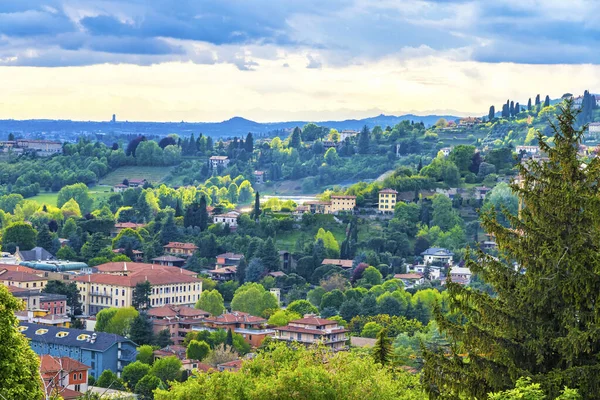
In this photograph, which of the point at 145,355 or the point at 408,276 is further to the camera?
the point at 408,276

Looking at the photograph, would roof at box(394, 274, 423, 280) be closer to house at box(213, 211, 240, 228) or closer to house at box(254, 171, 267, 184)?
house at box(213, 211, 240, 228)

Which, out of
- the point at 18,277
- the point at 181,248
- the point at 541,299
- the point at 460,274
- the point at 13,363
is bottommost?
the point at 460,274

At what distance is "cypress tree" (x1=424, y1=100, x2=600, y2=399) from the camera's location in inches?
543

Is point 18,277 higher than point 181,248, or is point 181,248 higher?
point 18,277

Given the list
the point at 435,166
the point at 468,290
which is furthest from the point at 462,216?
the point at 468,290

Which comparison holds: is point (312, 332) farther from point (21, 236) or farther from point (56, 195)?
point (56, 195)

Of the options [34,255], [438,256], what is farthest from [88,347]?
[438,256]

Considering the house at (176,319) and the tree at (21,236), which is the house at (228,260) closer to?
the tree at (21,236)

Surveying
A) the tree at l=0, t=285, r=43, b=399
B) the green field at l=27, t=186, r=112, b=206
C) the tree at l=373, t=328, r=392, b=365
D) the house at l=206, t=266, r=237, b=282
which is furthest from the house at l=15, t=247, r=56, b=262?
the tree at l=0, t=285, r=43, b=399

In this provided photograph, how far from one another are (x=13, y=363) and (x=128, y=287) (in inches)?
2356

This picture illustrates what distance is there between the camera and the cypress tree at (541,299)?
1380 centimetres

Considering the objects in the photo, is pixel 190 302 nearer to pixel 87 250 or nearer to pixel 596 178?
pixel 87 250

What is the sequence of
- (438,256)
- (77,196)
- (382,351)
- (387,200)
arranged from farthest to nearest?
(77,196) → (387,200) → (438,256) → (382,351)

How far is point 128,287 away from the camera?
7462 centimetres
